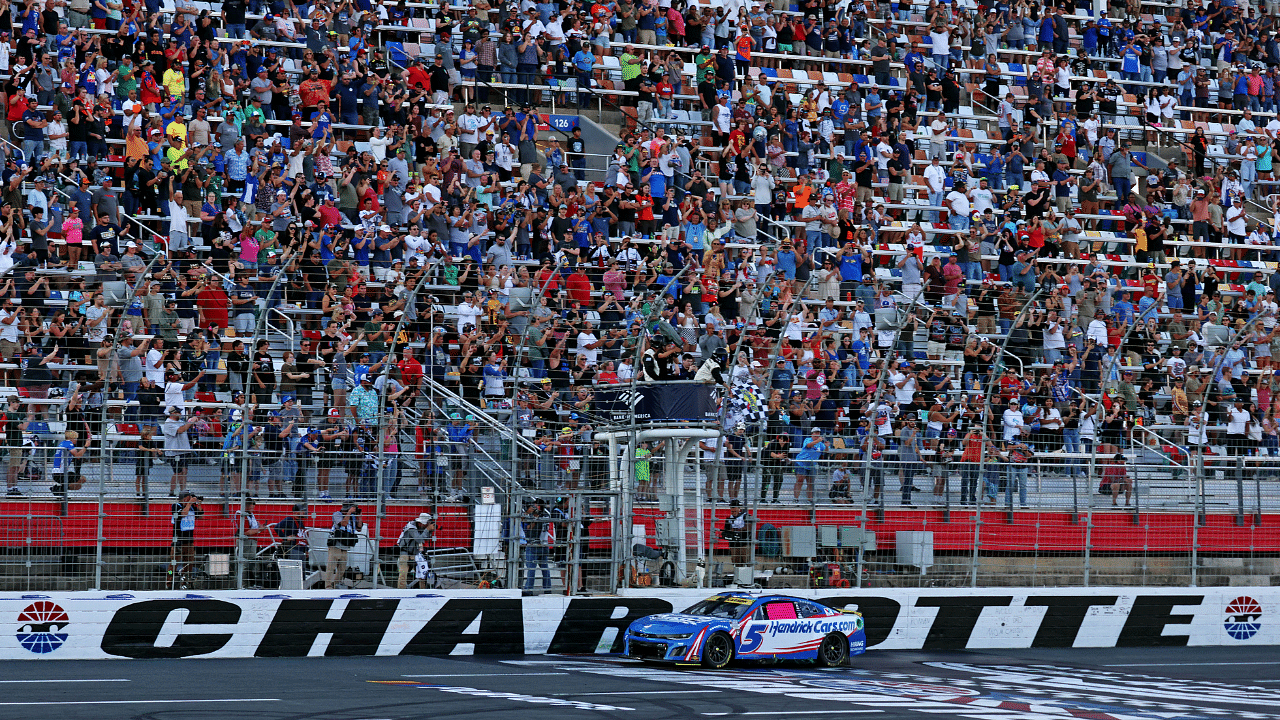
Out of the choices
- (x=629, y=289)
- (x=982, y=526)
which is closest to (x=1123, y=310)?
(x=982, y=526)

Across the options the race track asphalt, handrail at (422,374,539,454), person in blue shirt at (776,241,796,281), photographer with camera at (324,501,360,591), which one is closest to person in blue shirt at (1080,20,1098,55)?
person in blue shirt at (776,241,796,281)

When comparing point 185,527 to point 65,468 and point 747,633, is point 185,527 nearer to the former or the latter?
point 65,468

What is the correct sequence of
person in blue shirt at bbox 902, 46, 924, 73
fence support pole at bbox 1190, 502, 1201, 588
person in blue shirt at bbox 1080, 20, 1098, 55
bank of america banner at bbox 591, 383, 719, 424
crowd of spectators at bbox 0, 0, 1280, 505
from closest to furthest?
crowd of spectators at bbox 0, 0, 1280, 505 → bank of america banner at bbox 591, 383, 719, 424 → fence support pole at bbox 1190, 502, 1201, 588 → person in blue shirt at bbox 902, 46, 924, 73 → person in blue shirt at bbox 1080, 20, 1098, 55

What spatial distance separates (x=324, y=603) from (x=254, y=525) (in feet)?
4.43

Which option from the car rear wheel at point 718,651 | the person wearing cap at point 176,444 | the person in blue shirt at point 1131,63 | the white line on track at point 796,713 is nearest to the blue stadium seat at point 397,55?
the person wearing cap at point 176,444

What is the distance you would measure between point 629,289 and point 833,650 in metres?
7.21

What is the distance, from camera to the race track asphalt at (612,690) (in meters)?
14.8

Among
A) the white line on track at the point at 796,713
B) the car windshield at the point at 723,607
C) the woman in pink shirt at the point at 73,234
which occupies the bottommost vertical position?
the car windshield at the point at 723,607

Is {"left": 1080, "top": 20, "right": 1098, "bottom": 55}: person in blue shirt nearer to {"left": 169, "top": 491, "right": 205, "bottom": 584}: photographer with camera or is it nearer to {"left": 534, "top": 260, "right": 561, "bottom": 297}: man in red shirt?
{"left": 534, "top": 260, "right": 561, "bottom": 297}: man in red shirt

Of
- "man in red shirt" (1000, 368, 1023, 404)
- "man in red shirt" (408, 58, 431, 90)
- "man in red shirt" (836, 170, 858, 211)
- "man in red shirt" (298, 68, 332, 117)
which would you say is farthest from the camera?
"man in red shirt" (836, 170, 858, 211)

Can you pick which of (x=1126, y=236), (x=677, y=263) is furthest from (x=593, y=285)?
(x=1126, y=236)

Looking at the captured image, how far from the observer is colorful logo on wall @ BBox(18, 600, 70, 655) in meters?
18.3

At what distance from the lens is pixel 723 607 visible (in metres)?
19.7

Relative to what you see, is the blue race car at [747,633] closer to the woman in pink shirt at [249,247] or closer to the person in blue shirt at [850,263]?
the woman in pink shirt at [249,247]
